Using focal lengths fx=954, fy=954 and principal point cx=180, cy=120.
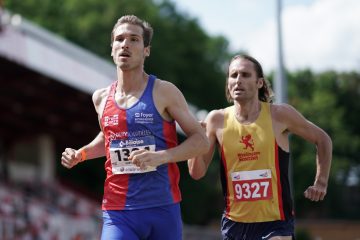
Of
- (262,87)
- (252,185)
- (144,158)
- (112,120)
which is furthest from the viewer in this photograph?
(262,87)

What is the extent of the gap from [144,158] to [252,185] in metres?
1.38

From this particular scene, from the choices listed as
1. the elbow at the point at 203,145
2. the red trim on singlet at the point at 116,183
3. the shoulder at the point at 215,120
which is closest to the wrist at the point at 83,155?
the red trim on singlet at the point at 116,183

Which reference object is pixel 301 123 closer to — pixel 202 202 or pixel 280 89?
pixel 280 89

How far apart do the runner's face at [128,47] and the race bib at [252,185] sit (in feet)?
3.84

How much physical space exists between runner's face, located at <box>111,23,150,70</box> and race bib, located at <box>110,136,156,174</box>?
489mm

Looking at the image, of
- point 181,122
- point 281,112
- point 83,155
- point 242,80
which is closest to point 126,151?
point 181,122

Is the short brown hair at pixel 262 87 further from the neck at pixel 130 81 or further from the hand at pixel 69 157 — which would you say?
the hand at pixel 69 157

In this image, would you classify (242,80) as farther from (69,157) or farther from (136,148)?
(69,157)

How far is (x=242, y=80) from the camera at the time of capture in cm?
695

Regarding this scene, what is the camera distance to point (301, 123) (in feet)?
22.9

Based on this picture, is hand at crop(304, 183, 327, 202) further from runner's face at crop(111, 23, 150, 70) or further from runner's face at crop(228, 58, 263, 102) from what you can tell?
runner's face at crop(111, 23, 150, 70)

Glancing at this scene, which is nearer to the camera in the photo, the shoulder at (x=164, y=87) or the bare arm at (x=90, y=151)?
the shoulder at (x=164, y=87)

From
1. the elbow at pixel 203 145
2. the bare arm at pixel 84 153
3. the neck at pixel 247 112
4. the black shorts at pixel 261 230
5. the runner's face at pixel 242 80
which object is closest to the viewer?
the elbow at pixel 203 145

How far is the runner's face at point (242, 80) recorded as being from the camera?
6.96m
